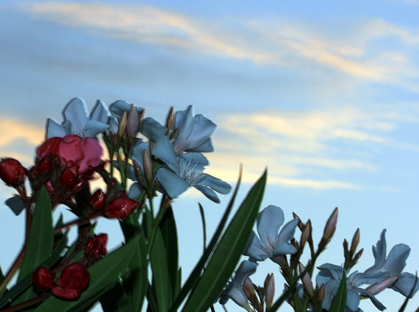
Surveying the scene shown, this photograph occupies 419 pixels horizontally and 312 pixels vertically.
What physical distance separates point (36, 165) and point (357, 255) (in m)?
0.75

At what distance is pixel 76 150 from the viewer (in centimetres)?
97

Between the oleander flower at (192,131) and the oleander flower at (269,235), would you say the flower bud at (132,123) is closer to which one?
the oleander flower at (192,131)

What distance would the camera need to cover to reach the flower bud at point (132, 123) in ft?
4.03

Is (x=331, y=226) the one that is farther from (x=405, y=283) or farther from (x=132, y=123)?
(x=132, y=123)

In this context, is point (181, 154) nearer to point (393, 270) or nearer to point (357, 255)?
point (357, 255)

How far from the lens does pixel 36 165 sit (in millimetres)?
923

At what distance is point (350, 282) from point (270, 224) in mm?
208

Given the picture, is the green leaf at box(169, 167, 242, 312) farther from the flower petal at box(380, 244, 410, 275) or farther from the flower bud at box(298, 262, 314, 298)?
the flower petal at box(380, 244, 410, 275)

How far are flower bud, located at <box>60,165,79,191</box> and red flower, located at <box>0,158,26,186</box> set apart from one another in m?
0.06

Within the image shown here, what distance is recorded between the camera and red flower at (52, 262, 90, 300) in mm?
828

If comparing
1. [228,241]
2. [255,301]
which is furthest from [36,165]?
[255,301]

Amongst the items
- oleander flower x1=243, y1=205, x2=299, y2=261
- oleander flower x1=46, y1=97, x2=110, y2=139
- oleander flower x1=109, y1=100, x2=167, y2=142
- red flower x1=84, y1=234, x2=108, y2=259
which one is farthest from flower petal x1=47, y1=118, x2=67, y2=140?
oleander flower x1=243, y1=205, x2=299, y2=261

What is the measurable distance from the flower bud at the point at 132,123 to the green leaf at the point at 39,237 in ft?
0.97

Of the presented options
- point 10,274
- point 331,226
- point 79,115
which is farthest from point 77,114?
point 331,226
